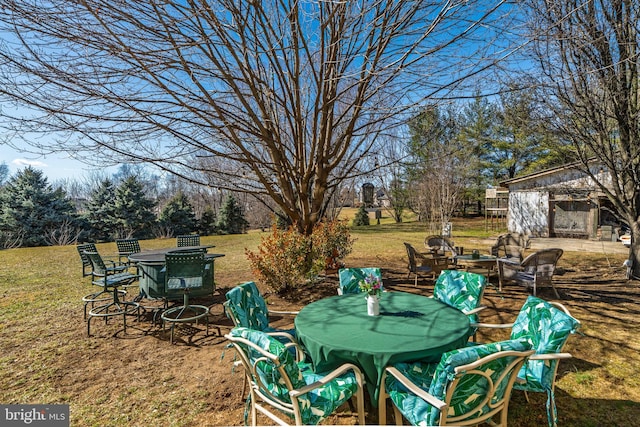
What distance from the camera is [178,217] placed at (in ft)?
68.3

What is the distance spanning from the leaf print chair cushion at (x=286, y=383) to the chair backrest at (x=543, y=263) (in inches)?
192

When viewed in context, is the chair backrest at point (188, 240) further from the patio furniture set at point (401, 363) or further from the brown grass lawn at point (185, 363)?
the patio furniture set at point (401, 363)

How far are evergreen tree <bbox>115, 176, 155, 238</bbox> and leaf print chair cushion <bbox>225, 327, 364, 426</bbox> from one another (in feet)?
66.3

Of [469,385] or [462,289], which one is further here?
[462,289]

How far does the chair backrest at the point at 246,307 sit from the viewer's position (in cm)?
279

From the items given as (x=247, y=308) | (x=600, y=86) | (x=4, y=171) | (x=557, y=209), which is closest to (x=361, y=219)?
(x=557, y=209)

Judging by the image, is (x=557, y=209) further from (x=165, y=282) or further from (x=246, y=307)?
(x=165, y=282)

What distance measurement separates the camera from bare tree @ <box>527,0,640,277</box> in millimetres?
5355

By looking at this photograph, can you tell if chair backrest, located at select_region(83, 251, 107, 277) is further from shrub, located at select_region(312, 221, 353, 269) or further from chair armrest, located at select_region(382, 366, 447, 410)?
chair armrest, located at select_region(382, 366, 447, 410)

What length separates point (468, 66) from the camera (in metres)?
3.86

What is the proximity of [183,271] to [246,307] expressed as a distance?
1.87m

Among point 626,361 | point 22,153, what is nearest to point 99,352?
point 22,153

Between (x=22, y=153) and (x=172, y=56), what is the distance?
2318 mm

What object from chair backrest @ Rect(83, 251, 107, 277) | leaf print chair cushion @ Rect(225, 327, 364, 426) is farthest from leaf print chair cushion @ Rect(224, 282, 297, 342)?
chair backrest @ Rect(83, 251, 107, 277)
